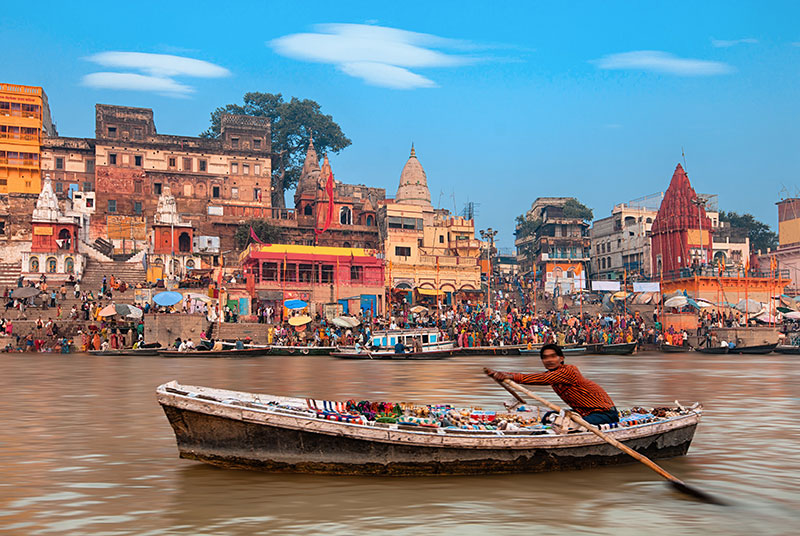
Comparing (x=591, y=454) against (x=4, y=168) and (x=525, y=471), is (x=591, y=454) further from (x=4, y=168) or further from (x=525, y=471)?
(x=4, y=168)

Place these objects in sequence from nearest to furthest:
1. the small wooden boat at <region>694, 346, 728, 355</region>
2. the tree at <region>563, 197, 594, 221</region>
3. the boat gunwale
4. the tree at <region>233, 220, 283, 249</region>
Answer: the boat gunwale, the small wooden boat at <region>694, 346, 728, 355</region>, the tree at <region>233, 220, 283, 249</region>, the tree at <region>563, 197, 594, 221</region>

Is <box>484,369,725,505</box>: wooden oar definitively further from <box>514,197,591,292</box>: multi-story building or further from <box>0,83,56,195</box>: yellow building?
<box>0,83,56,195</box>: yellow building

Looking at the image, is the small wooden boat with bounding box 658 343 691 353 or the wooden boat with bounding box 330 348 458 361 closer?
the wooden boat with bounding box 330 348 458 361

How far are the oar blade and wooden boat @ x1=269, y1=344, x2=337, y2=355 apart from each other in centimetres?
2634

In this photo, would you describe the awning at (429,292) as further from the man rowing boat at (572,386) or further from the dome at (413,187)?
the man rowing boat at (572,386)

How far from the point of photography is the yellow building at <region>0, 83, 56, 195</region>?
58500mm

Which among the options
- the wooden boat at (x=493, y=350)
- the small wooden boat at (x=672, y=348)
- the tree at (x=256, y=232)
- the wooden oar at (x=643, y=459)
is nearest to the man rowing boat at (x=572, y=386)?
the wooden oar at (x=643, y=459)

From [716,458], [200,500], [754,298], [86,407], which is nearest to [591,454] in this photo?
[716,458]

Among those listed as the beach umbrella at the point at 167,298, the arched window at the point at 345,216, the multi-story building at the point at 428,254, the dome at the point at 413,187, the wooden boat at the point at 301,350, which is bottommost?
the wooden boat at the point at 301,350

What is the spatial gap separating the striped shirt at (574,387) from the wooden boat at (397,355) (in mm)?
23408

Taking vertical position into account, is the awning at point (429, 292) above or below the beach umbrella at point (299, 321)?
above

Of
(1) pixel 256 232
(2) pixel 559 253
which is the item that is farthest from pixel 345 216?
(2) pixel 559 253

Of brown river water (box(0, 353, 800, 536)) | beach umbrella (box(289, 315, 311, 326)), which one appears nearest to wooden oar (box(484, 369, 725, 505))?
brown river water (box(0, 353, 800, 536))

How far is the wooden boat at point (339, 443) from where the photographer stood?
28.5 ft
